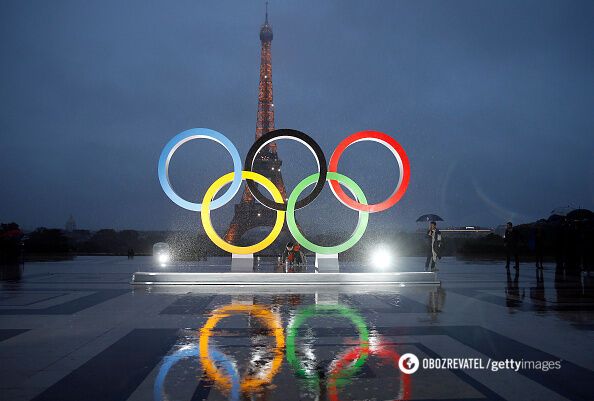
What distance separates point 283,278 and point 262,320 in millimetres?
7329

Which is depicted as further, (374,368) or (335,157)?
(335,157)

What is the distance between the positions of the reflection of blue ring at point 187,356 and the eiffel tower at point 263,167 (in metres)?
48.0

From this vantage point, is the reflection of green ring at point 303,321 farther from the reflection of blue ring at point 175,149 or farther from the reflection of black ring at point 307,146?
the reflection of blue ring at point 175,149

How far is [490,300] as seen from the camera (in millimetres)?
13547

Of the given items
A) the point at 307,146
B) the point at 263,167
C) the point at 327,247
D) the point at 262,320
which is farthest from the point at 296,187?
the point at 263,167

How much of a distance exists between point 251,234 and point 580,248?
48913 mm

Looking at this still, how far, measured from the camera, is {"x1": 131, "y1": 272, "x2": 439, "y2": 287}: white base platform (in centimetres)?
1741

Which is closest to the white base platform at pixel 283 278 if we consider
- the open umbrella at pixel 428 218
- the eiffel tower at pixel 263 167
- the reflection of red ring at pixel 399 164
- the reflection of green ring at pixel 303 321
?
the reflection of red ring at pixel 399 164

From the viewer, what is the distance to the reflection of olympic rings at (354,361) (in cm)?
579

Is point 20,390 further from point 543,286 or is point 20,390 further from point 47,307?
point 543,286

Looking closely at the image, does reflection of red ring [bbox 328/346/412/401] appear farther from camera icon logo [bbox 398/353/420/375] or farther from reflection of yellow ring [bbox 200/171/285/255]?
reflection of yellow ring [bbox 200/171/285/255]

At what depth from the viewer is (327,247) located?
61.8 ft

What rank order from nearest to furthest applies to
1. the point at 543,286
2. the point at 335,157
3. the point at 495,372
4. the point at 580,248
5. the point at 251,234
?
the point at 495,372 → the point at 543,286 → the point at 335,157 → the point at 580,248 → the point at 251,234

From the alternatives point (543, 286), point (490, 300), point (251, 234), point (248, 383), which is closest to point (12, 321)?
point (248, 383)
